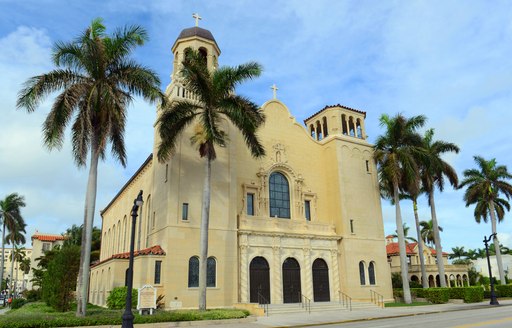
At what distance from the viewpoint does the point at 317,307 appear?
26.8m

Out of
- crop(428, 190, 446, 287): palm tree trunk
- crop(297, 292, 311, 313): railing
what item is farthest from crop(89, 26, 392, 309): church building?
crop(428, 190, 446, 287): palm tree trunk

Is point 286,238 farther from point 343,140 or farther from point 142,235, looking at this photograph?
point 142,235

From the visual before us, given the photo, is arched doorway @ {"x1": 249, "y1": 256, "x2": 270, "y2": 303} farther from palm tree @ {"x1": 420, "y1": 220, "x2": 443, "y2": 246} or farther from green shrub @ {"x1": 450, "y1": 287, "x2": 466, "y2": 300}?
palm tree @ {"x1": 420, "y1": 220, "x2": 443, "y2": 246}

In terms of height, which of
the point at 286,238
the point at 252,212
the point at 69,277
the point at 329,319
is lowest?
the point at 329,319

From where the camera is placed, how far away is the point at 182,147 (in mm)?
26625

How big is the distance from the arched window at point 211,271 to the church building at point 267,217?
0.20 ft

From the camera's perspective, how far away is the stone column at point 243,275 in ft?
85.8

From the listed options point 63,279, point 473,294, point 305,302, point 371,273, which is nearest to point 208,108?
point 63,279

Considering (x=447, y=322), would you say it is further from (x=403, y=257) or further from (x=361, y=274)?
(x=403, y=257)

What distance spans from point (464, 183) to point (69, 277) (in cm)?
4140

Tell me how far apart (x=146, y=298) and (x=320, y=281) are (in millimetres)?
14094

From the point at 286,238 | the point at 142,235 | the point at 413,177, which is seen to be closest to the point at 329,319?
the point at 286,238

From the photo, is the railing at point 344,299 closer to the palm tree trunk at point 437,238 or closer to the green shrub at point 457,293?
the green shrub at point 457,293

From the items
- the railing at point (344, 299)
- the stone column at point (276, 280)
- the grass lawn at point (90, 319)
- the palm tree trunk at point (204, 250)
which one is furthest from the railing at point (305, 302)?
the palm tree trunk at point (204, 250)
